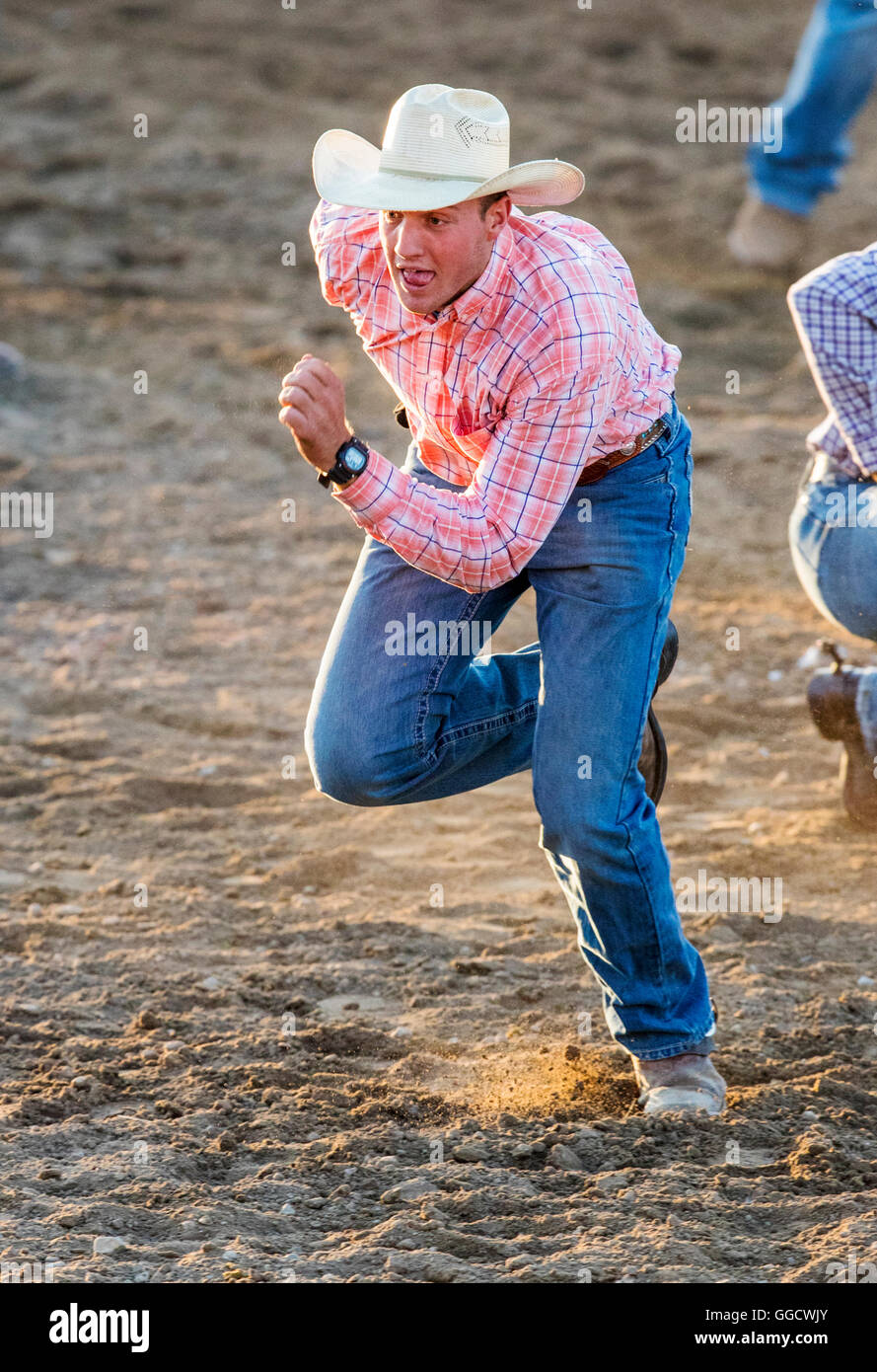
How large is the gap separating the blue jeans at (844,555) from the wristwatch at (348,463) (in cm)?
163

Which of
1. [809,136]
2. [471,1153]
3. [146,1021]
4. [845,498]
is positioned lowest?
[471,1153]

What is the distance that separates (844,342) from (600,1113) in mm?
1773

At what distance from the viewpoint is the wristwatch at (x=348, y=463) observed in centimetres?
251

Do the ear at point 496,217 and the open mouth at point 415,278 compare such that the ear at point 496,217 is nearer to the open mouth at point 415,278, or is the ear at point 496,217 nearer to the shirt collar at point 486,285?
the shirt collar at point 486,285

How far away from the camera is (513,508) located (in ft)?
8.59

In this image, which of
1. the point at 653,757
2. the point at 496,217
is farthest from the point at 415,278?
the point at 653,757

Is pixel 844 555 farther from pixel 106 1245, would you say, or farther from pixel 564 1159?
pixel 106 1245

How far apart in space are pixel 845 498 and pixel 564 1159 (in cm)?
176

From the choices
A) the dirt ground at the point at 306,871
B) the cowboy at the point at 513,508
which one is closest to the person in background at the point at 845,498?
the dirt ground at the point at 306,871

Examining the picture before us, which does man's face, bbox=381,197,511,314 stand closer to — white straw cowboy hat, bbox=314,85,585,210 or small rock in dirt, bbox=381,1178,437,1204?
white straw cowboy hat, bbox=314,85,585,210

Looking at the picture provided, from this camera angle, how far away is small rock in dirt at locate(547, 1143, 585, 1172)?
2801mm

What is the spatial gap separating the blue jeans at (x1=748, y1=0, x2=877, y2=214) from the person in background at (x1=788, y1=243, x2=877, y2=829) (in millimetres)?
3354

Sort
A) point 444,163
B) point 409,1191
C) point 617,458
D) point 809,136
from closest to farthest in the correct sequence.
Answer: point 444,163 → point 409,1191 → point 617,458 → point 809,136
